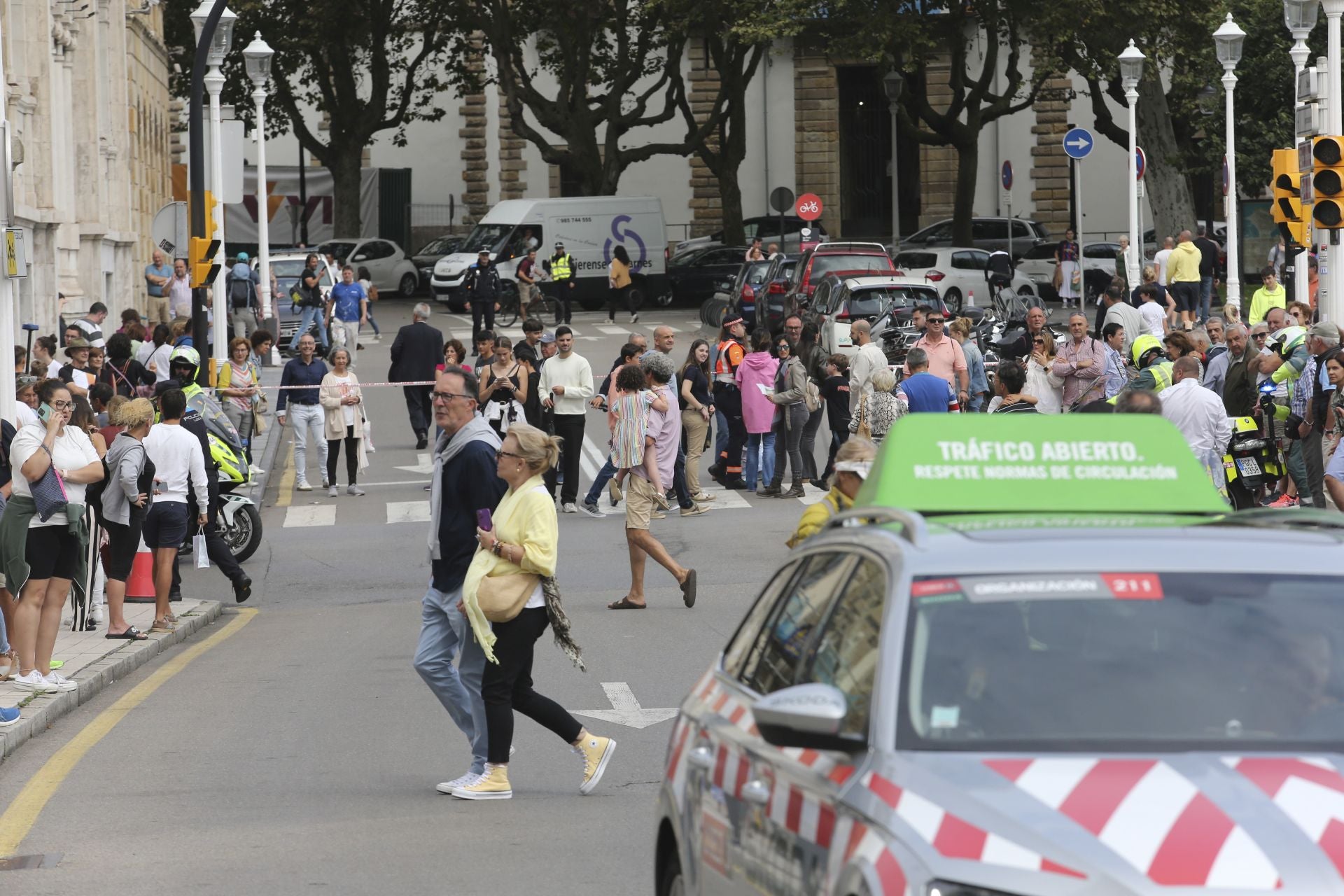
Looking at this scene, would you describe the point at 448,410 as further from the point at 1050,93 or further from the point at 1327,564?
the point at 1050,93

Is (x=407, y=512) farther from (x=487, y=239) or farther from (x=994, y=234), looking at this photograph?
(x=994, y=234)

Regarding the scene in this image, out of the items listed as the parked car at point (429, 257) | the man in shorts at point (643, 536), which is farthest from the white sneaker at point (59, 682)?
the parked car at point (429, 257)

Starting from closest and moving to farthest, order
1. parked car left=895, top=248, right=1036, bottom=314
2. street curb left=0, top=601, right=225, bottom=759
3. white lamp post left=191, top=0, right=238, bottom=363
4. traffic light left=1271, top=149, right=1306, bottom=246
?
street curb left=0, top=601, right=225, bottom=759 < traffic light left=1271, top=149, right=1306, bottom=246 < white lamp post left=191, top=0, right=238, bottom=363 < parked car left=895, top=248, right=1036, bottom=314

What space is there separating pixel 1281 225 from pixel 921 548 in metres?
18.5

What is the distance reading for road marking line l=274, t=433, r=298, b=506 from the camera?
22.6m

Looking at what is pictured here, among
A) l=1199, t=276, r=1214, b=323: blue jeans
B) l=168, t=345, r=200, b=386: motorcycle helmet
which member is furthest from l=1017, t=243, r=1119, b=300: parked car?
l=168, t=345, r=200, b=386: motorcycle helmet

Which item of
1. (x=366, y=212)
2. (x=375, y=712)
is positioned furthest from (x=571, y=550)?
(x=366, y=212)

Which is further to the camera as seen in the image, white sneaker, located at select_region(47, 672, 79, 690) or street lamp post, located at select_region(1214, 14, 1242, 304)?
street lamp post, located at select_region(1214, 14, 1242, 304)

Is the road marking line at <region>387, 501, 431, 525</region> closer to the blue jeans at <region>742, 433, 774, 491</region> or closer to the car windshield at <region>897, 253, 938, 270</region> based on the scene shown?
the blue jeans at <region>742, 433, 774, 491</region>

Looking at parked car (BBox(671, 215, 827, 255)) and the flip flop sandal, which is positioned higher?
parked car (BBox(671, 215, 827, 255))

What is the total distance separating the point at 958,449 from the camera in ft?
17.0

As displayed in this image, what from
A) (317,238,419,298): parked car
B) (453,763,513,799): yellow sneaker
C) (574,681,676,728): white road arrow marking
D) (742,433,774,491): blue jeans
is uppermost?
(317,238,419,298): parked car

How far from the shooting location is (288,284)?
41594 millimetres

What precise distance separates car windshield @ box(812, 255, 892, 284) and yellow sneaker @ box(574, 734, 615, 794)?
26472 millimetres
